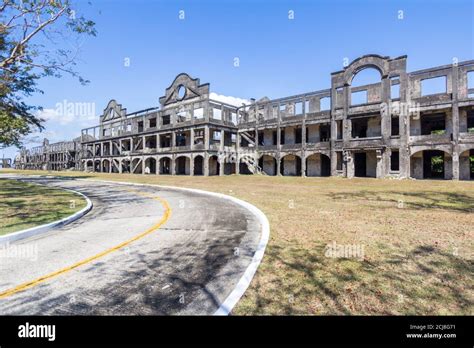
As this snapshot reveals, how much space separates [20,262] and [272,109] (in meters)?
34.0

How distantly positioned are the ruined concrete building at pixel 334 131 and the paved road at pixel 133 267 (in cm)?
2366

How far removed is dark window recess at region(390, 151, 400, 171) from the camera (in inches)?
1042

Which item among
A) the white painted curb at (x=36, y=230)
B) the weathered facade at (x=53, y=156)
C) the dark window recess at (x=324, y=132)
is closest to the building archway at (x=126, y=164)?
the weathered facade at (x=53, y=156)

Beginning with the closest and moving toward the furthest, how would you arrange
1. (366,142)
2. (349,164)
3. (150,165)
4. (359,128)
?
(366,142)
(349,164)
(359,128)
(150,165)

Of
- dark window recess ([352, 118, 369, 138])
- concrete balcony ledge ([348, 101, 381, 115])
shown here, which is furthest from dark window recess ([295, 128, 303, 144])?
concrete balcony ledge ([348, 101, 381, 115])

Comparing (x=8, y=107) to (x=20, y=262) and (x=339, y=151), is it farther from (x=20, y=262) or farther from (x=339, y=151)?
(x=339, y=151)

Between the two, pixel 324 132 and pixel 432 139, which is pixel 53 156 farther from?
pixel 432 139

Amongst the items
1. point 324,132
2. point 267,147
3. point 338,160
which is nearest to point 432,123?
point 338,160

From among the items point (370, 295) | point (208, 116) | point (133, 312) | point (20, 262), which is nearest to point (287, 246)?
point (370, 295)

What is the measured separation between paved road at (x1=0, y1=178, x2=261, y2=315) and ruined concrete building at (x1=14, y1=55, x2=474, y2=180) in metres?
23.7

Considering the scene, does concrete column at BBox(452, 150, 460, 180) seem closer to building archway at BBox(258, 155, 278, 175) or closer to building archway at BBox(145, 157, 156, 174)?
building archway at BBox(258, 155, 278, 175)

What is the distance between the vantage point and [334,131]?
28.9m

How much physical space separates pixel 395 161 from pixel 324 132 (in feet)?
29.8
